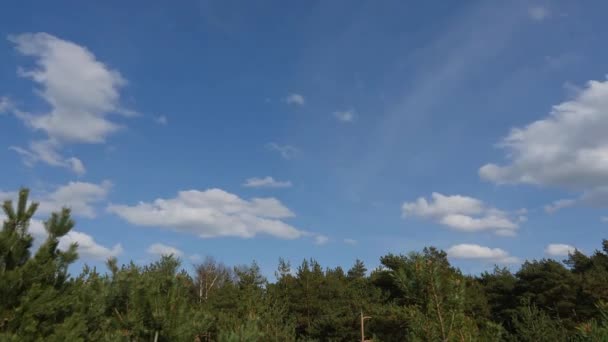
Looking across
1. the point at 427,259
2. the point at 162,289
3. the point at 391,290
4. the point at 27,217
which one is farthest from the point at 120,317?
the point at 391,290

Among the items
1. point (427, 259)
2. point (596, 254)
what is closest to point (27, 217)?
point (427, 259)

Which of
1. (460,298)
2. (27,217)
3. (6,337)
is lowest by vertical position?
(6,337)

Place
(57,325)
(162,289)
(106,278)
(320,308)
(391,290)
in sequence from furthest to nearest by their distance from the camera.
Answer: (391,290), (320,308), (106,278), (162,289), (57,325)

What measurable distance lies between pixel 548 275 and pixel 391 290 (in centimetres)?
1272

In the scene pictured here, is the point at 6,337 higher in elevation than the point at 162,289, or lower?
lower

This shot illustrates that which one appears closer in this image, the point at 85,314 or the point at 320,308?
the point at 85,314

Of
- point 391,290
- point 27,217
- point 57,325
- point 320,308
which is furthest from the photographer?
point 391,290

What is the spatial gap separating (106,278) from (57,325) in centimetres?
300

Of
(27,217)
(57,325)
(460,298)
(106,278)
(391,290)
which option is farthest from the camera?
(391,290)

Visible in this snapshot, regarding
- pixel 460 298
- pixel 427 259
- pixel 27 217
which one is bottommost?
pixel 460 298

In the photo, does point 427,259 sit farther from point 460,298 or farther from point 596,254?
point 596,254

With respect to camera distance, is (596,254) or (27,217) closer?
(27,217)

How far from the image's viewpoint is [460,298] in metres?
6.73

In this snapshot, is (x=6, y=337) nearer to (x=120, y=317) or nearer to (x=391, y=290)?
(x=120, y=317)
